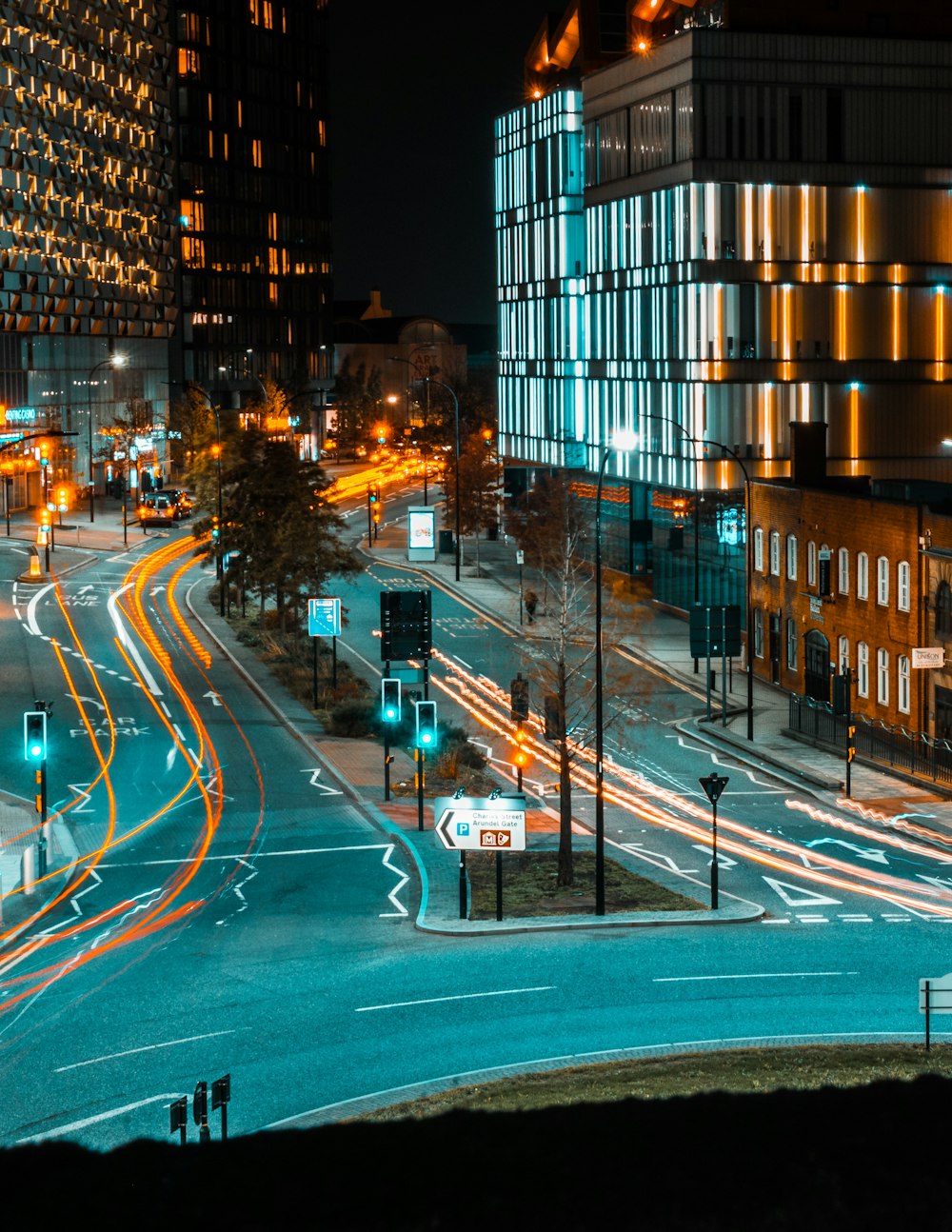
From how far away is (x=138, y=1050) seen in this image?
23094mm

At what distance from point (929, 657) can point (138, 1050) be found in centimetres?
2810

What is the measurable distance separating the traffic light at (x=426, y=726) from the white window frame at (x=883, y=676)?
17.4 meters

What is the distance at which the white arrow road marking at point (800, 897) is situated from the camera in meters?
32.8

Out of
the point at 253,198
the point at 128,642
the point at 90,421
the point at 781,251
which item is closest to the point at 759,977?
the point at 128,642

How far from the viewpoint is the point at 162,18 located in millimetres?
142500

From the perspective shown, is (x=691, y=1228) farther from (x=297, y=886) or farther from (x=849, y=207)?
(x=849, y=207)

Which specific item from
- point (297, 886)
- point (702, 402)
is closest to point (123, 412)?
point (702, 402)

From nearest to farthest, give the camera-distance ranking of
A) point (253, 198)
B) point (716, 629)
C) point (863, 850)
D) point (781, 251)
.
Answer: point (863, 850), point (716, 629), point (781, 251), point (253, 198)

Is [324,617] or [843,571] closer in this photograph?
[843,571]

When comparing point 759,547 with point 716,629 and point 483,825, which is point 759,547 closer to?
point 716,629

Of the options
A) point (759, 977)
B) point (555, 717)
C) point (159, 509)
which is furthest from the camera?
point (159, 509)

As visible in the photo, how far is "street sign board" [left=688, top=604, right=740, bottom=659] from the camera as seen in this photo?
51406 mm

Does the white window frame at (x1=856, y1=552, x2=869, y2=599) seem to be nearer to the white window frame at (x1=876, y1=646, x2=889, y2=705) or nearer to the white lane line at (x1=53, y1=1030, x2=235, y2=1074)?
the white window frame at (x1=876, y1=646, x2=889, y2=705)

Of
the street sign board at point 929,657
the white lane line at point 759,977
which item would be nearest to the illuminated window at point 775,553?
the street sign board at point 929,657
